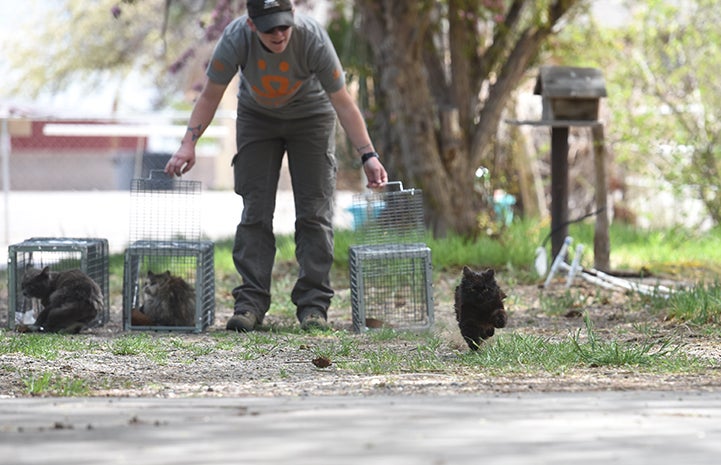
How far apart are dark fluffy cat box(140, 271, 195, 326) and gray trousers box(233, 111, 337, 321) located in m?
0.30

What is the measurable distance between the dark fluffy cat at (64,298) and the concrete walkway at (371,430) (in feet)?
7.87

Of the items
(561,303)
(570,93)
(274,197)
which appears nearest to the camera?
(274,197)

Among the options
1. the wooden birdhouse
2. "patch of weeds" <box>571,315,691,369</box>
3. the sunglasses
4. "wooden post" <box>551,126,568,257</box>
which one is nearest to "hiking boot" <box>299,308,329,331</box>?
the sunglasses

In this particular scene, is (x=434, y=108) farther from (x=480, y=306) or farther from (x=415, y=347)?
(x=480, y=306)

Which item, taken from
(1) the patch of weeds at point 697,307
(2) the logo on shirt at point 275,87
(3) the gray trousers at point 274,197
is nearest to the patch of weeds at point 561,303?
(1) the patch of weeds at point 697,307

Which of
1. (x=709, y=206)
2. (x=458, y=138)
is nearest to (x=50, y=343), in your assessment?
(x=458, y=138)

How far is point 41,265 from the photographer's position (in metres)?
7.89

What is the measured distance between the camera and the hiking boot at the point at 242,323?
23.4ft

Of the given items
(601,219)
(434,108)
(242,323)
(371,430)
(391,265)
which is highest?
(434,108)

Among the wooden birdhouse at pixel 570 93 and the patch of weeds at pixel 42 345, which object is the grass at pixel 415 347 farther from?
the wooden birdhouse at pixel 570 93

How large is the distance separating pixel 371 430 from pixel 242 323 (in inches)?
132

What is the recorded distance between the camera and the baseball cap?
6.48m

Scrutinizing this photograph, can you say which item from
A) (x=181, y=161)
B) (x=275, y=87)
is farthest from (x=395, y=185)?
(x=181, y=161)

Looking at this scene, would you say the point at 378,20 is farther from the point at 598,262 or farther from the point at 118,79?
the point at 118,79
